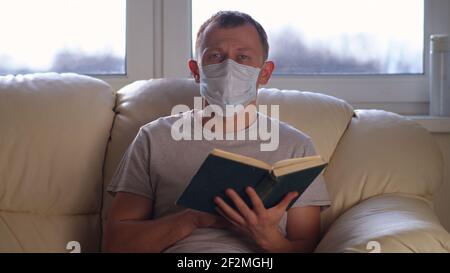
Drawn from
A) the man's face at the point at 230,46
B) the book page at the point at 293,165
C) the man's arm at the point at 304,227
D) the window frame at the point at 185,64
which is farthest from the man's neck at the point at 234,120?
the window frame at the point at 185,64

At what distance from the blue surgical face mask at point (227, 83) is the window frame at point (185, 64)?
0.79 meters

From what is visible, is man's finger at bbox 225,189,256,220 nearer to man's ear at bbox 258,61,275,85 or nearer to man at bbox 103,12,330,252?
man at bbox 103,12,330,252

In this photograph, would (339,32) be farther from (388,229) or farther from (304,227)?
(388,229)

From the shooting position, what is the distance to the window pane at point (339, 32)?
2480 millimetres

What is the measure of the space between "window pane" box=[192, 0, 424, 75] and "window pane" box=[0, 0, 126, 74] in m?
0.30

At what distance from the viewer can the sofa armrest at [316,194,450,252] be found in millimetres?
1367

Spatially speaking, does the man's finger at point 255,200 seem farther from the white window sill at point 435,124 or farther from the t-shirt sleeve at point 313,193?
the white window sill at point 435,124

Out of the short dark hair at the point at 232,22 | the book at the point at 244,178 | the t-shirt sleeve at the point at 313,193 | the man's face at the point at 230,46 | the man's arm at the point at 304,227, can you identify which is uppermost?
the short dark hair at the point at 232,22

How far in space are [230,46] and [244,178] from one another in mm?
483

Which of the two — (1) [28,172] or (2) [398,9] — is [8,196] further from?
(2) [398,9]

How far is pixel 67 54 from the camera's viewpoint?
2.51 meters

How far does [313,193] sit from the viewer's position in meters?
1.66
